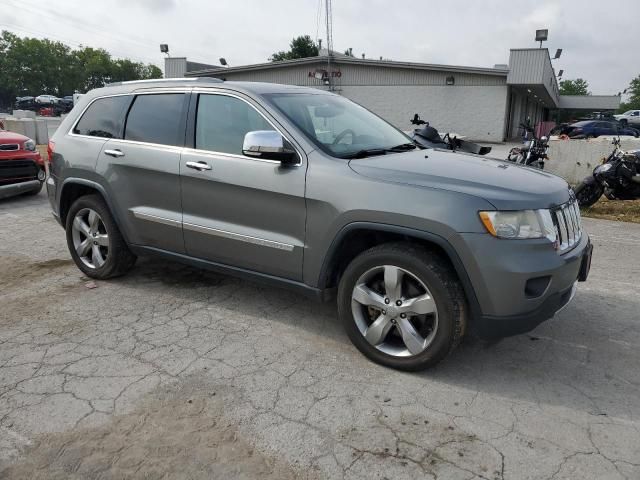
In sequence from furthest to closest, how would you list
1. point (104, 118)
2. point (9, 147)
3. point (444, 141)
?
1. point (444, 141)
2. point (9, 147)
3. point (104, 118)

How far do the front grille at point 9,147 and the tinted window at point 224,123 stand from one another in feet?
19.3

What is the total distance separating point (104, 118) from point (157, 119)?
2.41 feet

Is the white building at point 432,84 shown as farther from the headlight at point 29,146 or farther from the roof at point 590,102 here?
the roof at point 590,102

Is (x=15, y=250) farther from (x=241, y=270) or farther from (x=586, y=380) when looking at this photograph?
(x=586, y=380)

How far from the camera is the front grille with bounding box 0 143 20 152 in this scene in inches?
330

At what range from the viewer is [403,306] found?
10.5 ft

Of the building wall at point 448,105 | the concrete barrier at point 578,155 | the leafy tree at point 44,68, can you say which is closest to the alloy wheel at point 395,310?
the concrete barrier at point 578,155

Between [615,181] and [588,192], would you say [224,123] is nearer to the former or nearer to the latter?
[588,192]

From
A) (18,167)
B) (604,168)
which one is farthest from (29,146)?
(604,168)

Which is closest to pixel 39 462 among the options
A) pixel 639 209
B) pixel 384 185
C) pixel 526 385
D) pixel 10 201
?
pixel 384 185

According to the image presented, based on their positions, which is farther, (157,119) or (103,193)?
(103,193)

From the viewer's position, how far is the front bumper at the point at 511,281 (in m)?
2.92

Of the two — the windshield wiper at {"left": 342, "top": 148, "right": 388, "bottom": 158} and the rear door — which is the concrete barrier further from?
the rear door

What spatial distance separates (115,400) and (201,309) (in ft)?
4.48
